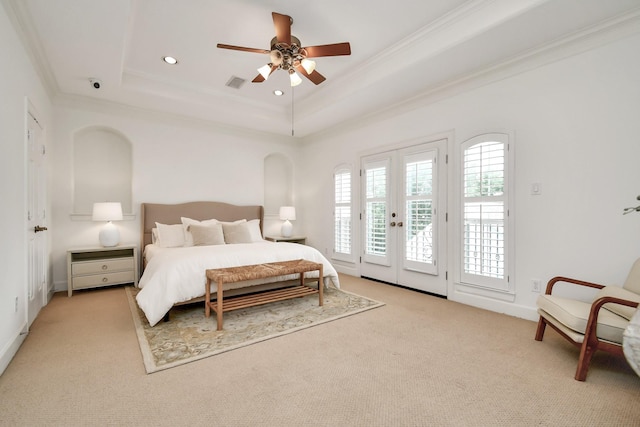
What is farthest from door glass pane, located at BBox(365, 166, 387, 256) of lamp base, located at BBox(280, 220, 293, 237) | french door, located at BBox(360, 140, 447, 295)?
lamp base, located at BBox(280, 220, 293, 237)

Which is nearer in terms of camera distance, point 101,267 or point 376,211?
point 101,267

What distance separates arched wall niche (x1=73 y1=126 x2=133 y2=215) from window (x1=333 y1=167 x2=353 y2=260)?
3471mm

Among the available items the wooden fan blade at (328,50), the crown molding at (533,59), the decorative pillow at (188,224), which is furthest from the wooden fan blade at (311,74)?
the decorative pillow at (188,224)

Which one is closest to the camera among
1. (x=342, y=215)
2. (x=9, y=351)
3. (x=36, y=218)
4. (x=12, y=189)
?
(x=9, y=351)

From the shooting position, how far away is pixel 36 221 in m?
3.22

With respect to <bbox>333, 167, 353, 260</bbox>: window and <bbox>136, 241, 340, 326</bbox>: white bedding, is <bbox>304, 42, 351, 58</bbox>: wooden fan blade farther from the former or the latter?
<bbox>333, 167, 353, 260</bbox>: window

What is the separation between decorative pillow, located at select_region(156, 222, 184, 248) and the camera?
14.4 feet

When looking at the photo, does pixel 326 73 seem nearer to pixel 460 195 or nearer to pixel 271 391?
pixel 460 195

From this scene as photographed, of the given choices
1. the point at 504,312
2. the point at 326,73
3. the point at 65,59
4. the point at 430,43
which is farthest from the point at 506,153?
the point at 65,59

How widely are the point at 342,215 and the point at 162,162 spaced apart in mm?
3217

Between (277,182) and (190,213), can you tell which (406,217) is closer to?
(277,182)

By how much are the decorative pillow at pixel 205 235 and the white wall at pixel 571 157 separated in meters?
3.34

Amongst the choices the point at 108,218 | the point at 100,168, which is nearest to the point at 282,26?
the point at 108,218

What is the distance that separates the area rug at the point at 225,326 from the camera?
7.91 feet
